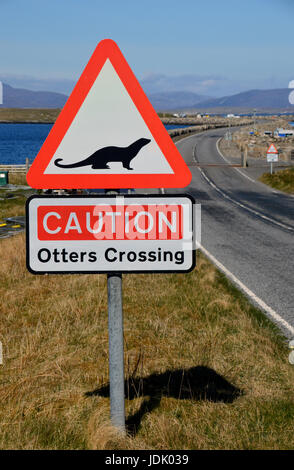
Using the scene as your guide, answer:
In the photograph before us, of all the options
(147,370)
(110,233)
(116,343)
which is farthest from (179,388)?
(110,233)

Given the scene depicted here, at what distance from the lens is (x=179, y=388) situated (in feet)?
14.4

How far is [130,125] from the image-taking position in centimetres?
283

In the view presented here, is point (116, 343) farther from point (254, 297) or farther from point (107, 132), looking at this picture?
point (254, 297)

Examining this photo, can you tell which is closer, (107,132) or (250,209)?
(107,132)

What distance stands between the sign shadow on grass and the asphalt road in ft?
6.90

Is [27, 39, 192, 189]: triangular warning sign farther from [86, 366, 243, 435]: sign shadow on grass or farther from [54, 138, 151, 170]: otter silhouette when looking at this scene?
[86, 366, 243, 435]: sign shadow on grass

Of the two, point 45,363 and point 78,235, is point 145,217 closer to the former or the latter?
point 78,235

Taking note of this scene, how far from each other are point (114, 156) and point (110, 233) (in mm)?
472

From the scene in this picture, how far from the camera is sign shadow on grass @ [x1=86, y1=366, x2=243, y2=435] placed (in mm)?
4156

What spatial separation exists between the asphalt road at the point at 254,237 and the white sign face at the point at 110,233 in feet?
12.6

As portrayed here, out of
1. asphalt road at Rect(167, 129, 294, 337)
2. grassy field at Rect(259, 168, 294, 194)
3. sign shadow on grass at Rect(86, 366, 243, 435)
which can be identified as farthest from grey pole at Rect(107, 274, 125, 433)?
grassy field at Rect(259, 168, 294, 194)

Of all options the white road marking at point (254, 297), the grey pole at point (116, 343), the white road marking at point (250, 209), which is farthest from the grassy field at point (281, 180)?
the grey pole at point (116, 343)
